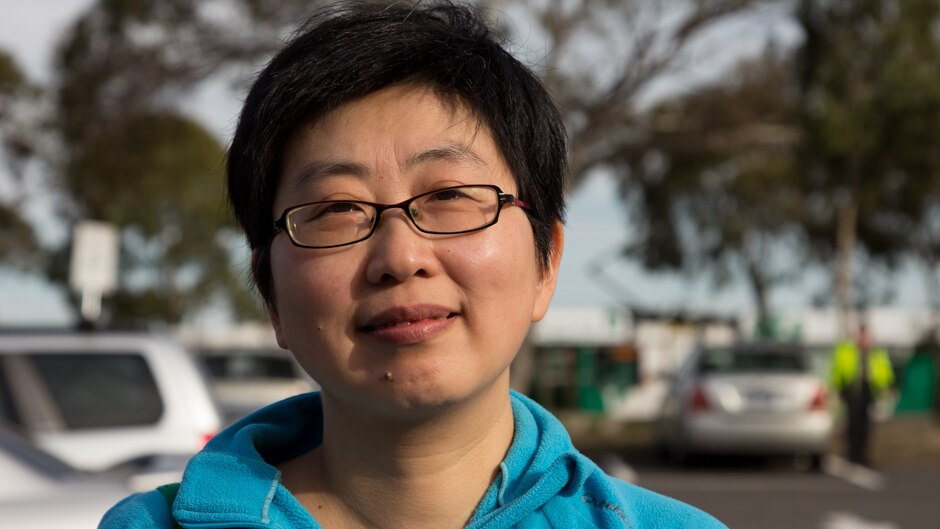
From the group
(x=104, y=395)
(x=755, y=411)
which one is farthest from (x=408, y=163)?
(x=755, y=411)

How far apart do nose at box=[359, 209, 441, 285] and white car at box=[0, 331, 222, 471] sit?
618 centimetres

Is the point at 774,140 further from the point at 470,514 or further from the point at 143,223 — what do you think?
the point at 143,223

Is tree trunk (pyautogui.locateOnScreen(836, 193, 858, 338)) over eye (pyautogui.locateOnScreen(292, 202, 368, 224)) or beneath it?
beneath

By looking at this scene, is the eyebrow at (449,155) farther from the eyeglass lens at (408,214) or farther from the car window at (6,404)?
the car window at (6,404)

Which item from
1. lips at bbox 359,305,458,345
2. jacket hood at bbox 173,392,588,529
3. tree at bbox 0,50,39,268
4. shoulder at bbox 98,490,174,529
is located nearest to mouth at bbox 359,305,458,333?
lips at bbox 359,305,458,345

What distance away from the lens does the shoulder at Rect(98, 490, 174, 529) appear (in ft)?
5.36

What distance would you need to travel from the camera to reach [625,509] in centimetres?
171

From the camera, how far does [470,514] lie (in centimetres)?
173

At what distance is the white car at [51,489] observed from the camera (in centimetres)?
415

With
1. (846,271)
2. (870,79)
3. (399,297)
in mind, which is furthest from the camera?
(846,271)

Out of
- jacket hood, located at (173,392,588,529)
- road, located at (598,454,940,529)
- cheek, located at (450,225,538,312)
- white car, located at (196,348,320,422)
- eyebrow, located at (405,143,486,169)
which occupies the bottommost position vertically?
road, located at (598,454,940,529)

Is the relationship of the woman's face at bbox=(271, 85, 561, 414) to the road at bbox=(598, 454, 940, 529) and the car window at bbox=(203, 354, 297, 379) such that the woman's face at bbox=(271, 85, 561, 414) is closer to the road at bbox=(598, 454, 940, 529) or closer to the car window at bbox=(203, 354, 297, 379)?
the road at bbox=(598, 454, 940, 529)

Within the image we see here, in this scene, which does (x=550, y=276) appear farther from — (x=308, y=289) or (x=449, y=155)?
(x=308, y=289)

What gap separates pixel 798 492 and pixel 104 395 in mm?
7699
